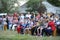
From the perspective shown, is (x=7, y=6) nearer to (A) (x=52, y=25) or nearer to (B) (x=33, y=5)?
(B) (x=33, y=5)

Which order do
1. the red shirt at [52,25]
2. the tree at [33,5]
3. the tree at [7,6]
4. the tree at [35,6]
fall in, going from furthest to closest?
the tree at [33,5] → the tree at [35,6] → the tree at [7,6] → the red shirt at [52,25]

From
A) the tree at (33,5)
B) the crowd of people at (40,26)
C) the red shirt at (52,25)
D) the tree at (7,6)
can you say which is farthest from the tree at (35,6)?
the red shirt at (52,25)

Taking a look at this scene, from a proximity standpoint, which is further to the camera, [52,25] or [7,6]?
[7,6]

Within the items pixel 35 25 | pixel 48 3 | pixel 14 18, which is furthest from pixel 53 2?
pixel 35 25

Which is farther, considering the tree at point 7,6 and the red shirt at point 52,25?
the tree at point 7,6

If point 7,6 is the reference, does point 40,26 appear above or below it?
below

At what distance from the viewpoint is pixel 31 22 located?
55.1ft

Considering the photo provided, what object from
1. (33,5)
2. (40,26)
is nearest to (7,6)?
(33,5)

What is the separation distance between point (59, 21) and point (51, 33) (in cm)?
84

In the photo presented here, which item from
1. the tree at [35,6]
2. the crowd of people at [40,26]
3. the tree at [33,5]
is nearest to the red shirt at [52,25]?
the crowd of people at [40,26]

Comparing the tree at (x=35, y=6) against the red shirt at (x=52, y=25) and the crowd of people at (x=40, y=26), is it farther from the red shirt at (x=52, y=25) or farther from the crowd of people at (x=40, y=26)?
the red shirt at (x=52, y=25)

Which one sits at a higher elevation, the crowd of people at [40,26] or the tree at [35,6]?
the tree at [35,6]

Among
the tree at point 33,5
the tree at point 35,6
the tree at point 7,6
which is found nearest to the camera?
the tree at point 7,6

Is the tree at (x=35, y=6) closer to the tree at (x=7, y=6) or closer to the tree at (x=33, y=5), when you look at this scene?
the tree at (x=33, y=5)
